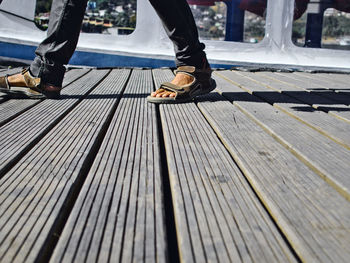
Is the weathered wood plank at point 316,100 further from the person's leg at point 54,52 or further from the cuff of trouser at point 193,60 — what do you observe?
the person's leg at point 54,52

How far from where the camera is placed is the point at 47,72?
183cm

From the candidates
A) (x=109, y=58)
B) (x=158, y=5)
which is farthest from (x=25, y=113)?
(x=109, y=58)

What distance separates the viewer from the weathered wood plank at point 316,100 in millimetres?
1597

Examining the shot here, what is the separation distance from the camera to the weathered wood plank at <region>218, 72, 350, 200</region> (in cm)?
88

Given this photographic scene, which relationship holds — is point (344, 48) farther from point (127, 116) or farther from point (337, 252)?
point (337, 252)

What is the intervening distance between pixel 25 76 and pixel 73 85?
0.46m

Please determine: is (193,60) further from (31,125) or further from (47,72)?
(31,125)

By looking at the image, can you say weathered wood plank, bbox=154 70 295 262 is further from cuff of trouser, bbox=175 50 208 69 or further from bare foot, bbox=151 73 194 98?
cuff of trouser, bbox=175 50 208 69

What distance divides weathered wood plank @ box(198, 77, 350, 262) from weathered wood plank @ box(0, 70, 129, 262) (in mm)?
373

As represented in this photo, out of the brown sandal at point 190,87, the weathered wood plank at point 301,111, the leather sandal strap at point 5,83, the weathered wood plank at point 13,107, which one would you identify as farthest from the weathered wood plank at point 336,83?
the leather sandal strap at point 5,83

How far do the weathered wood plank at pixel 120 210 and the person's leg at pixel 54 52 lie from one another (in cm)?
80

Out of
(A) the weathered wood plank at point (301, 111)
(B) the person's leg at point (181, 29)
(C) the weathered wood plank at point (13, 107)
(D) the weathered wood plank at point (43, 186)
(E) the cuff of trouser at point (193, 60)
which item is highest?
(B) the person's leg at point (181, 29)

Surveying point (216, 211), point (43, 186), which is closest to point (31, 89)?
point (43, 186)

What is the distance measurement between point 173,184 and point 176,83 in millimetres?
1107
